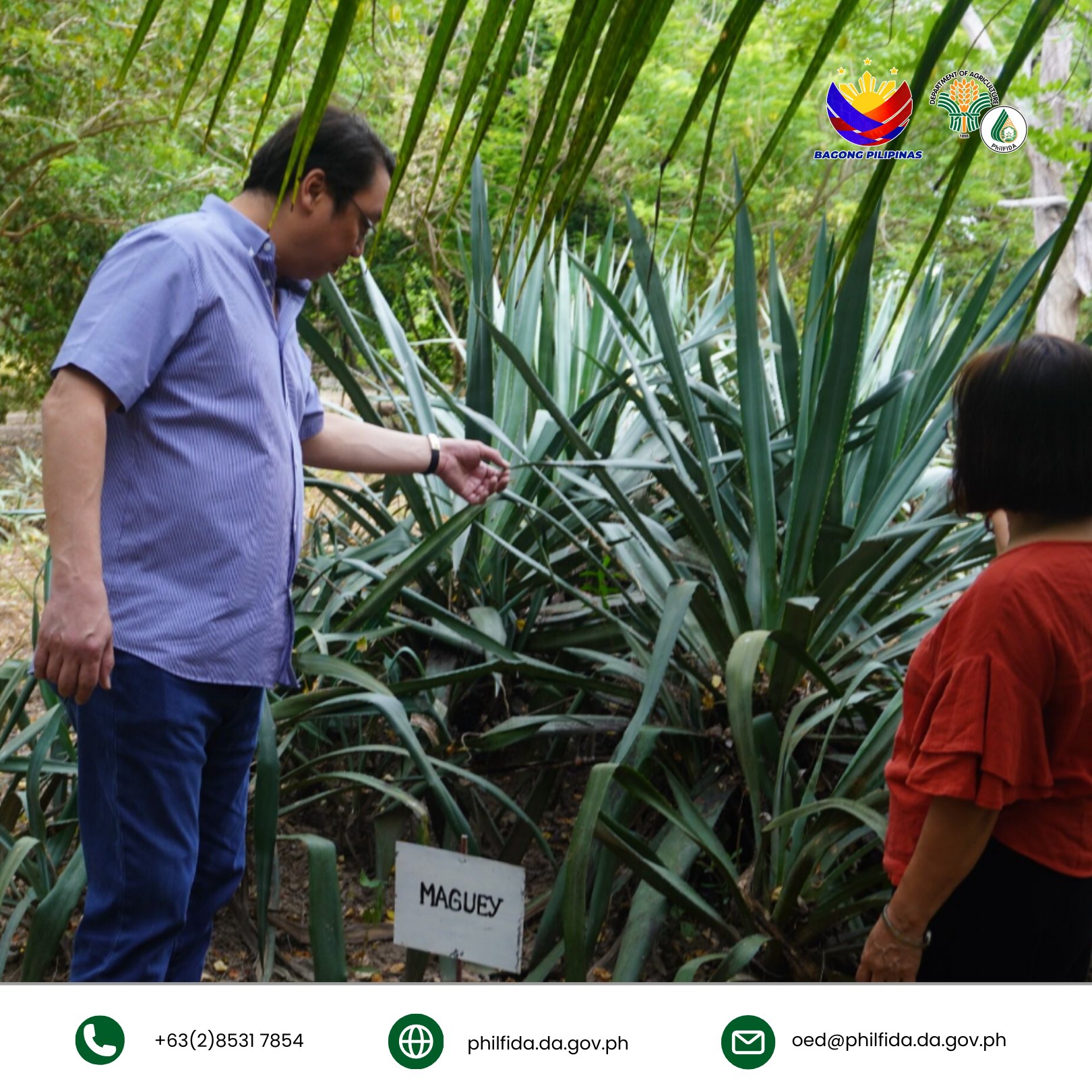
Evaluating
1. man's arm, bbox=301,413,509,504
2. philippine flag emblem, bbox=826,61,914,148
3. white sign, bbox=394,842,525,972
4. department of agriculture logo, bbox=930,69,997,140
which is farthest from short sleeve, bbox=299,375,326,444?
department of agriculture logo, bbox=930,69,997,140

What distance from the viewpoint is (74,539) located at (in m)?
1.18

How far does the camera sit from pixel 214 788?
149 cm

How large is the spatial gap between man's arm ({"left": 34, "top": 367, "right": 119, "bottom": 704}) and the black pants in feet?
2.96

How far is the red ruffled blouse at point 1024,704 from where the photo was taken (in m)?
0.95

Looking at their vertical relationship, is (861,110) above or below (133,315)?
above

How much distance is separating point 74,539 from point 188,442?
0.17 meters

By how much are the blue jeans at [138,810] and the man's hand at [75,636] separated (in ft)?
0.24

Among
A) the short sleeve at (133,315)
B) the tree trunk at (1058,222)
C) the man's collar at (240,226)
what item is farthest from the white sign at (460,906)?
the tree trunk at (1058,222)

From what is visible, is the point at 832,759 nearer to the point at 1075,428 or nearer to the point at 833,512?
the point at 833,512
